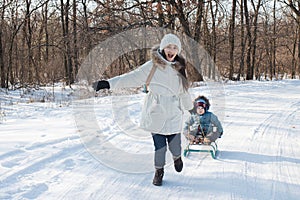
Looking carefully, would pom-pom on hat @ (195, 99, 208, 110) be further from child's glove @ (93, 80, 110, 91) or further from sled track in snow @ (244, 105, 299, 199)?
child's glove @ (93, 80, 110, 91)

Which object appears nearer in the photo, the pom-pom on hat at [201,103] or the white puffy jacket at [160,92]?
the white puffy jacket at [160,92]

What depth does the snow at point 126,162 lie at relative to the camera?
321 cm

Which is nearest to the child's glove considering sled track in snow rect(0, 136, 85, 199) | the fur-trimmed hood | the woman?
the woman

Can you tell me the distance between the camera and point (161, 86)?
11.1 feet

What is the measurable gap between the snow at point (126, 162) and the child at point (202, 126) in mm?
235

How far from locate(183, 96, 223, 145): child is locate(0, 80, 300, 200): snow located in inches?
9.2

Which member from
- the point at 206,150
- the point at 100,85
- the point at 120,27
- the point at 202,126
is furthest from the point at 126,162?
the point at 120,27

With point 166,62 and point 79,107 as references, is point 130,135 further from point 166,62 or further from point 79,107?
point 79,107

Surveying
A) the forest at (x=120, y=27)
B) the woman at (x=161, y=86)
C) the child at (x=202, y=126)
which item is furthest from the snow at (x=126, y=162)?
the forest at (x=120, y=27)

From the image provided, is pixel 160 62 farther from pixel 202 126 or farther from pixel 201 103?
pixel 202 126

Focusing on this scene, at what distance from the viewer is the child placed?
448 centimetres

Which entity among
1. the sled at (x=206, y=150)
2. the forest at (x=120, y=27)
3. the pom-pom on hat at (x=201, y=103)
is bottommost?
the sled at (x=206, y=150)

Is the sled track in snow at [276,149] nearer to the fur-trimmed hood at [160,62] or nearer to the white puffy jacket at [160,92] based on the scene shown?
the white puffy jacket at [160,92]

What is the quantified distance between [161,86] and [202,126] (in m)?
1.44
